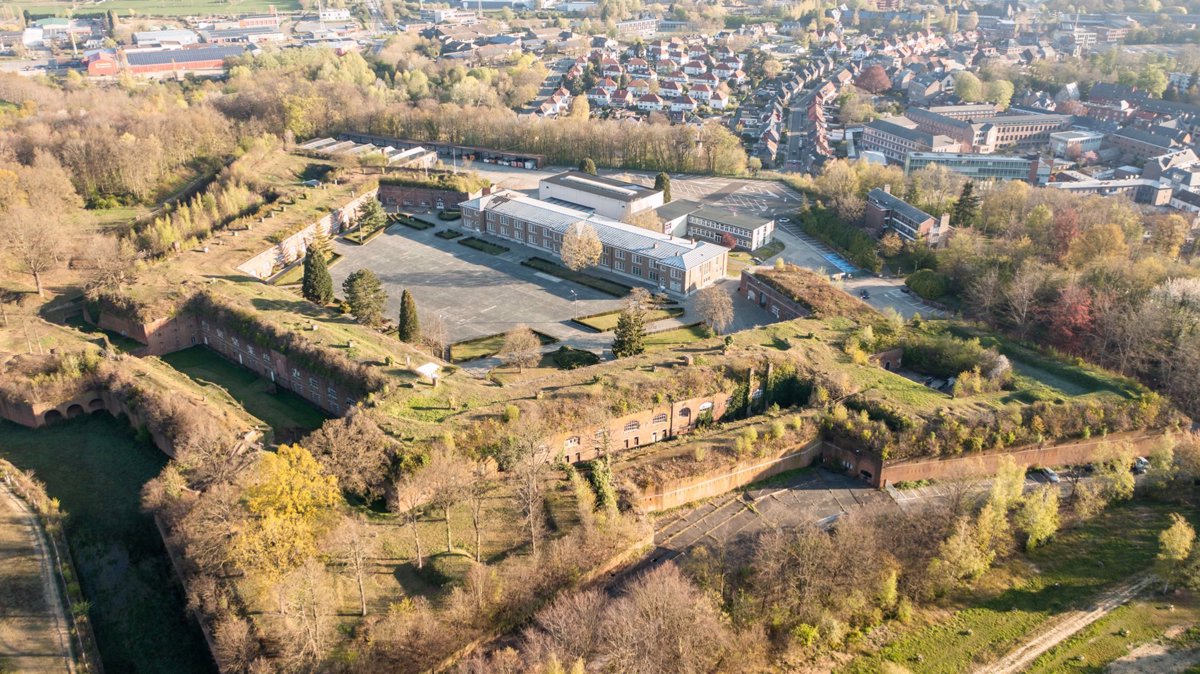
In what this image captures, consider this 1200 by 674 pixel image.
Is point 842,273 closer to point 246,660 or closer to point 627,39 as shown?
point 246,660

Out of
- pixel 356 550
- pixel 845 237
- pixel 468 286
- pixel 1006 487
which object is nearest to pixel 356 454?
pixel 356 550

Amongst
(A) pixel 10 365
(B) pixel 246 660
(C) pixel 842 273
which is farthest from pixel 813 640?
(A) pixel 10 365

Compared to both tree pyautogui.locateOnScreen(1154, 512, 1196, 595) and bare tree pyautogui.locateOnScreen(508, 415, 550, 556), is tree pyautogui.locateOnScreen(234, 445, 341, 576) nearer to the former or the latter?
bare tree pyautogui.locateOnScreen(508, 415, 550, 556)

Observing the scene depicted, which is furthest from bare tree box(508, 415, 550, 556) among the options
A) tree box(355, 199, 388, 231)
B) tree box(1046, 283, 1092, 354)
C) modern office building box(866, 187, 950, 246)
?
modern office building box(866, 187, 950, 246)

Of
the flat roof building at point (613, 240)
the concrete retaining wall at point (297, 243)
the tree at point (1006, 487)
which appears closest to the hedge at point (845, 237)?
the flat roof building at point (613, 240)

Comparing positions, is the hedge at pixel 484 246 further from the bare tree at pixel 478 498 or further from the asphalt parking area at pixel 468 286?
the bare tree at pixel 478 498

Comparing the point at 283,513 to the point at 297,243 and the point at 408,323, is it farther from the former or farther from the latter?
the point at 297,243
